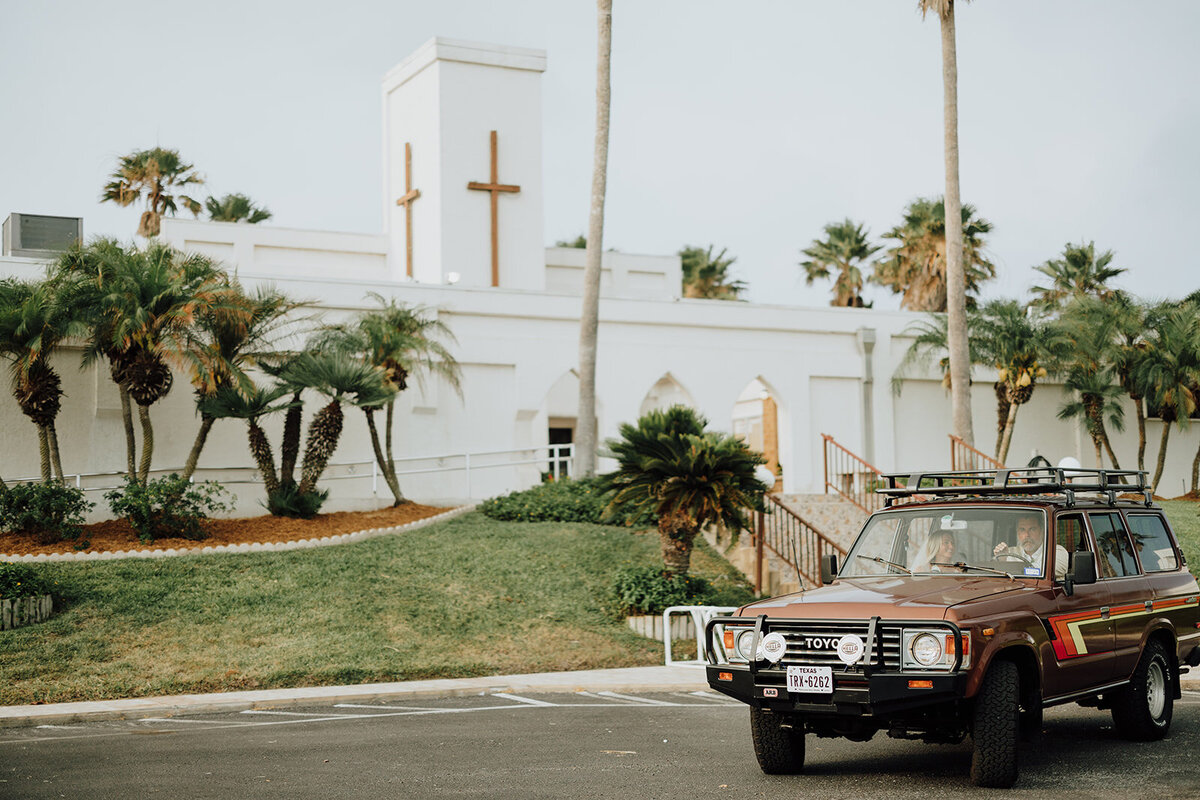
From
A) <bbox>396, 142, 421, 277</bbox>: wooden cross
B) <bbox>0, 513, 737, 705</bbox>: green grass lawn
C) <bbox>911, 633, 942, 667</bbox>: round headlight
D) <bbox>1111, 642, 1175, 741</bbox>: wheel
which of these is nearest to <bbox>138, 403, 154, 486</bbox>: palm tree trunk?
<bbox>0, 513, 737, 705</bbox>: green grass lawn

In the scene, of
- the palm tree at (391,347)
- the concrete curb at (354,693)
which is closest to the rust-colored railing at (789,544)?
the concrete curb at (354,693)

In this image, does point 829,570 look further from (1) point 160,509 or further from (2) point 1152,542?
(1) point 160,509

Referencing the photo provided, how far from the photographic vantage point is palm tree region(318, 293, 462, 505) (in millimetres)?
23234

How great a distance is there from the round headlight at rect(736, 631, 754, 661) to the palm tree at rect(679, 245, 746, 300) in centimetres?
4567

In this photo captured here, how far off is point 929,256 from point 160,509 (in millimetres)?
25626

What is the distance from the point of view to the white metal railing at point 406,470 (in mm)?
23016

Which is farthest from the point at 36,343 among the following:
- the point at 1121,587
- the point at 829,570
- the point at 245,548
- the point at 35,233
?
the point at 1121,587

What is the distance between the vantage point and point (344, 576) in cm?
1795

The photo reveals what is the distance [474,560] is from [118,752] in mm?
9574


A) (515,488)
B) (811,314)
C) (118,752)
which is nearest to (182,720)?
(118,752)

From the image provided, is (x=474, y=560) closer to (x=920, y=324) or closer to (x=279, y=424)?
(x=279, y=424)

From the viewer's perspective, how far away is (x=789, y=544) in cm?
1938

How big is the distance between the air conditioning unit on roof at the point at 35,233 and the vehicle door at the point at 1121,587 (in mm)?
21806

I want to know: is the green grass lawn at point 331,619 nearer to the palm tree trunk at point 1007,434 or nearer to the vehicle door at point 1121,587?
the vehicle door at point 1121,587
